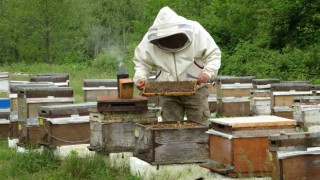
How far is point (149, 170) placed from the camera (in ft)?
21.1

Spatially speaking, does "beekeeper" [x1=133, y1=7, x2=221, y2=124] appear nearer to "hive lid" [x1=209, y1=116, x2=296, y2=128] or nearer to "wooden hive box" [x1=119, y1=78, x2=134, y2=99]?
"wooden hive box" [x1=119, y1=78, x2=134, y2=99]

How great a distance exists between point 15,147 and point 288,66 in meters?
12.3

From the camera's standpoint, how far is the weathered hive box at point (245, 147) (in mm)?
5797

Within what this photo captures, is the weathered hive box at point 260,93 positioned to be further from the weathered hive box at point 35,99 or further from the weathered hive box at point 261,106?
the weathered hive box at point 35,99

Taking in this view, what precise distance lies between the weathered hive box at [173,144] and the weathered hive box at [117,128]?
0.66 metres

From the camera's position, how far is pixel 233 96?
46.1 ft

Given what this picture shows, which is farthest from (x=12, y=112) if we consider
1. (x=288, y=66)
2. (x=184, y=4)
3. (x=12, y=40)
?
(x=12, y=40)

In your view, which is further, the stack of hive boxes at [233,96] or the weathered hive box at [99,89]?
the stack of hive boxes at [233,96]

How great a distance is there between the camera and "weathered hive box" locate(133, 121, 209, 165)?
6430 millimetres

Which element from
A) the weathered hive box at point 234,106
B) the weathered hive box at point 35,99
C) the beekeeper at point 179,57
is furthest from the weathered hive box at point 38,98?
the weathered hive box at point 234,106

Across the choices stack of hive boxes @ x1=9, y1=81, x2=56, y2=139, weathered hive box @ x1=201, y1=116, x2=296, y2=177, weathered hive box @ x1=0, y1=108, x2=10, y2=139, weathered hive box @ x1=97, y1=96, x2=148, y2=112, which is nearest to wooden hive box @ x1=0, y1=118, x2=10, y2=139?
weathered hive box @ x1=0, y1=108, x2=10, y2=139

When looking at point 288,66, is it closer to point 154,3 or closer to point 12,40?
point 154,3

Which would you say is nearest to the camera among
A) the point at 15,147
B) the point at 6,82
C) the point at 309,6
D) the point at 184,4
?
the point at 15,147

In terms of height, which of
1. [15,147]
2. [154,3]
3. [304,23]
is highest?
[154,3]
